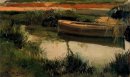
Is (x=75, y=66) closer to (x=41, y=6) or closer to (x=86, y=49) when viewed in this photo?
(x=86, y=49)

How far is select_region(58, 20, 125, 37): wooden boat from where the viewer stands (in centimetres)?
692

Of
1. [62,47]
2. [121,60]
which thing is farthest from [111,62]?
[62,47]

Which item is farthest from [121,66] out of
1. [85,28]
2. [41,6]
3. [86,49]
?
[41,6]

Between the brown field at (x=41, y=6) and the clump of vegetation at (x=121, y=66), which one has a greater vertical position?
the brown field at (x=41, y=6)

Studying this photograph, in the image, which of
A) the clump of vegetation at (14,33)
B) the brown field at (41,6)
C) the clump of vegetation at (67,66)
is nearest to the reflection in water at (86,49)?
the clump of vegetation at (67,66)

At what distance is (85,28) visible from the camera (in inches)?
275

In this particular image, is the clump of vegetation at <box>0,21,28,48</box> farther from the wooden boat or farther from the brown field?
the wooden boat

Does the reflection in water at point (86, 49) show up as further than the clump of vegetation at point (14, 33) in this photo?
No

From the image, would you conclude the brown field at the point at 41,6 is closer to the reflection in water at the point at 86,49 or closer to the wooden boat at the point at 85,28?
the wooden boat at the point at 85,28

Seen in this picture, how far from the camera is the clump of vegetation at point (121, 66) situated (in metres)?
6.86

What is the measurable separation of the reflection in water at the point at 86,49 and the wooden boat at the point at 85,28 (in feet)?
0.25

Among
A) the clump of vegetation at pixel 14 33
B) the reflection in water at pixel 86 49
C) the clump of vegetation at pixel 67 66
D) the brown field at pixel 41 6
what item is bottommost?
the clump of vegetation at pixel 67 66

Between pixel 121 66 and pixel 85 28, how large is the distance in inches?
22.3

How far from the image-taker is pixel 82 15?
7008 mm
